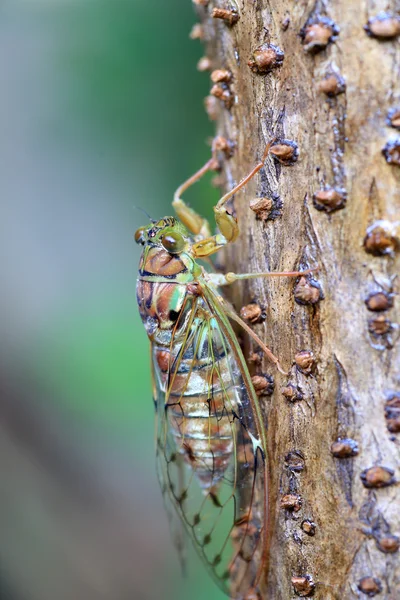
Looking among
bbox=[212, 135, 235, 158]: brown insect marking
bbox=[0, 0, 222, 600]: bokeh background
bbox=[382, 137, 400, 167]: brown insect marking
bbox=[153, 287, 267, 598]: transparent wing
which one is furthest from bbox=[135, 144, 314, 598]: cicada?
bbox=[0, 0, 222, 600]: bokeh background

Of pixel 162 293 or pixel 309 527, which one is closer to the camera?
pixel 309 527

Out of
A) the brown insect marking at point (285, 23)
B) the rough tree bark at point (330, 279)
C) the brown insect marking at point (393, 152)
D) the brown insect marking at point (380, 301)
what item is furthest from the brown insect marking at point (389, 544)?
the brown insect marking at point (285, 23)

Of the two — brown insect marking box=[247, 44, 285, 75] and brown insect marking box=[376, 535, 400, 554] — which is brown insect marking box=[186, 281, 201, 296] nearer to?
brown insect marking box=[247, 44, 285, 75]

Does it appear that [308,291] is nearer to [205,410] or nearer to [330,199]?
[330,199]

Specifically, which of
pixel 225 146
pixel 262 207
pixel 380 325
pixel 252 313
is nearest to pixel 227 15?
pixel 225 146

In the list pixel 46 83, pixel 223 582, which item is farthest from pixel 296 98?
pixel 46 83

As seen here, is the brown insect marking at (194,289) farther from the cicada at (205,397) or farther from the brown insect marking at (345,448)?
the brown insect marking at (345,448)
